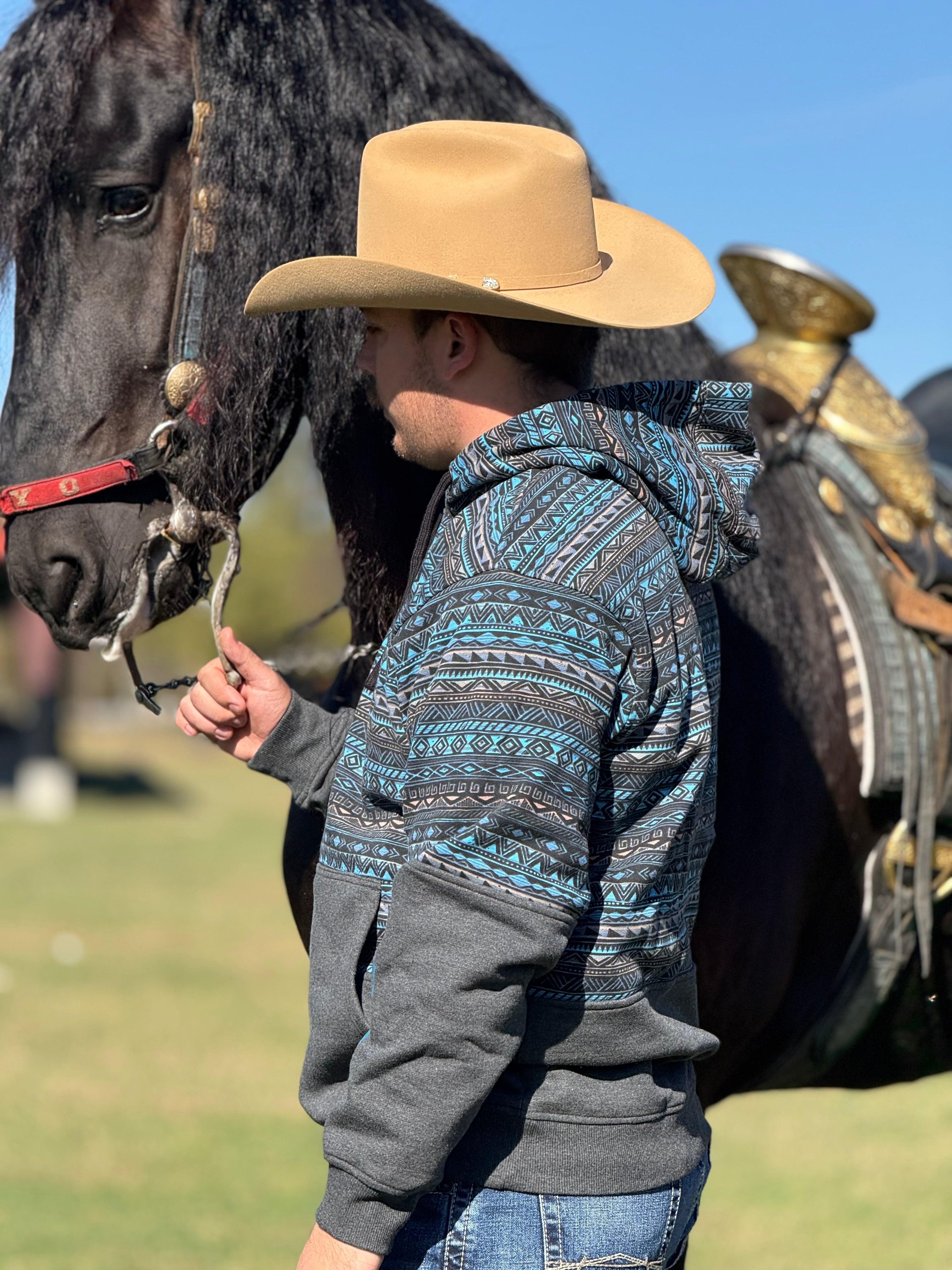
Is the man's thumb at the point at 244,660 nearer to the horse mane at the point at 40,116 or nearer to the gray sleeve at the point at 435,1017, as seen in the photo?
the gray sleeve at the point at 435,1017

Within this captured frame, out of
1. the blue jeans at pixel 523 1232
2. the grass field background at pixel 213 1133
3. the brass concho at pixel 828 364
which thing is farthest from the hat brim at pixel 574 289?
the grass field background at pixel 213 1133

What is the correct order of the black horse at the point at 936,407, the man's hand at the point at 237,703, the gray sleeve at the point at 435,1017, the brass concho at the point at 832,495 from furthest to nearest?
the black horse at the point at 936,407
the brass concho at the point at 832,495
the man's hand at the point at 237,703
the gray sleeve at the point at 435,1017

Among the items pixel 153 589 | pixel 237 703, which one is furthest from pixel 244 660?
pixel 153 589

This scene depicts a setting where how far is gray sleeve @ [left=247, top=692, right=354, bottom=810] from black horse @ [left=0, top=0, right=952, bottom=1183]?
12.7 inches

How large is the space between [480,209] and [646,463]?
31 centimetres

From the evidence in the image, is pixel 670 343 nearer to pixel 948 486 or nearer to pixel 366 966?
pixel 948 486

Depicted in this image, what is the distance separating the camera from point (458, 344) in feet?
4.20

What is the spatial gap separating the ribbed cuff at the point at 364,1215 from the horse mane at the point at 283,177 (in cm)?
89

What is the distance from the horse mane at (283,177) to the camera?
5.60 feet

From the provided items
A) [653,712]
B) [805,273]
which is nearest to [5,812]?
[805,273]

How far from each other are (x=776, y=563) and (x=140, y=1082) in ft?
13.8

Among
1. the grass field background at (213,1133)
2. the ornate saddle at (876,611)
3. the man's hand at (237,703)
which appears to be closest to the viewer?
the man's hand at (237,703)

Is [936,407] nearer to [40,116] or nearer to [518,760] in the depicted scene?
[40,116]

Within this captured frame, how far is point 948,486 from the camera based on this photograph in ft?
8.43
